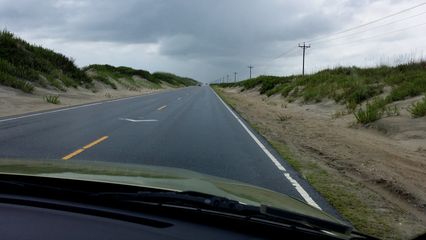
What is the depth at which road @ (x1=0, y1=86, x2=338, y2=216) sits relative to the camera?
908cm

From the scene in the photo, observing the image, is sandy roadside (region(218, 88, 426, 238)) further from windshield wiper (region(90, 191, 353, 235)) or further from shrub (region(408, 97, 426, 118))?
windshield wiper (region(90, 191, 353, 235))

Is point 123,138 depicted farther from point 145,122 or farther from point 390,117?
point 390,117

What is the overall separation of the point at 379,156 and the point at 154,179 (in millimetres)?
9450

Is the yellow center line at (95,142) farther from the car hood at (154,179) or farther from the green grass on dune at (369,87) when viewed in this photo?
the green grass on dune at (369,87)

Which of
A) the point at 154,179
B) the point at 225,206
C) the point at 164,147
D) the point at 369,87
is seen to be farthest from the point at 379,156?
the point at 369,87

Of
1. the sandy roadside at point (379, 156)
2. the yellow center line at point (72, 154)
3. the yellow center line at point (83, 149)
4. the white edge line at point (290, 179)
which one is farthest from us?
the yellow center line at point (83, 149)

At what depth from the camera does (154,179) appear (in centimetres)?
387

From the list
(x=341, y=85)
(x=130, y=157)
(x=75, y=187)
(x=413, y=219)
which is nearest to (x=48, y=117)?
(x=130, y=157)

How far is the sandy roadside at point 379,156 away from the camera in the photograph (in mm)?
→ 7582

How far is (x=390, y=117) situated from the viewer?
18703 millimetres

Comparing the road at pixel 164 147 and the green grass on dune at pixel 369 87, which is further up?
the green grass on dune at pixel 369 87

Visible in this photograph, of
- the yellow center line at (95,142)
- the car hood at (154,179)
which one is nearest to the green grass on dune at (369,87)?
the yellow center line at (95,142)

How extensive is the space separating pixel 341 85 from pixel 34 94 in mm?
19983

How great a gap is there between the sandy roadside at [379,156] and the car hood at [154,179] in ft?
9.10
